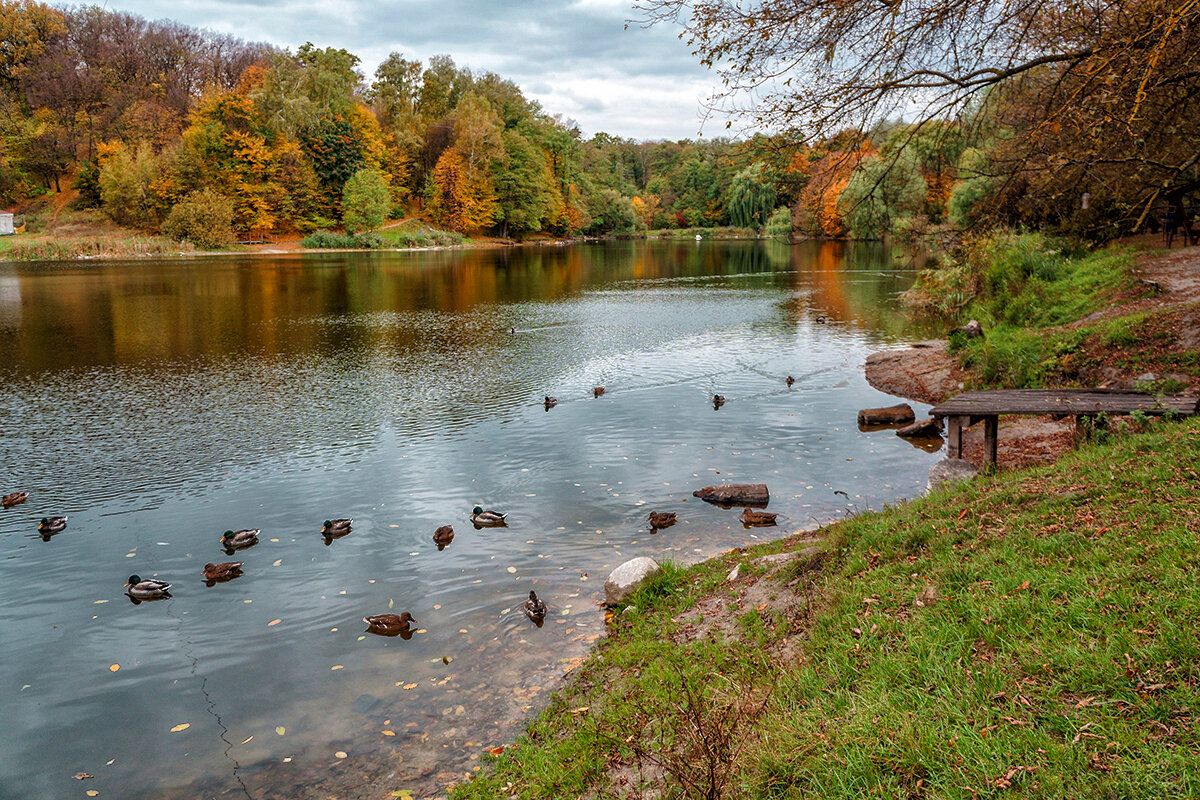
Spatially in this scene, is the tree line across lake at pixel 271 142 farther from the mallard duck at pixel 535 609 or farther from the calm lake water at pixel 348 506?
the mallard duck at pixel 535 609

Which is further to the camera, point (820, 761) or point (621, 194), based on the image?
point (621, 194)

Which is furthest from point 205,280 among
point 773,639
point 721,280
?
point 773,639

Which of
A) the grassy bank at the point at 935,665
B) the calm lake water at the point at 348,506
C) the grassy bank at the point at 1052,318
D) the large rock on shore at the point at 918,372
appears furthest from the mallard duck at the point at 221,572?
the large rock on shore at the point at 918,372

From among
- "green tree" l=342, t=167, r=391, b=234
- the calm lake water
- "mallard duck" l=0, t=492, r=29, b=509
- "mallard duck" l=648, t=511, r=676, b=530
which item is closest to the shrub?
"green tree" l=342, t=167, r=391, b=234

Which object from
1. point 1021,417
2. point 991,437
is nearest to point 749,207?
point 1021,417

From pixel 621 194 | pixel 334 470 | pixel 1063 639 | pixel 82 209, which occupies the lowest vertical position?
pixel 334 470

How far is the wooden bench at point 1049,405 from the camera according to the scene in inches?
343

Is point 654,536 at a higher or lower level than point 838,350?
lower

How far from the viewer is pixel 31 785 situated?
5953mm

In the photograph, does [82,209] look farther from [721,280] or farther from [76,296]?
[721,280]

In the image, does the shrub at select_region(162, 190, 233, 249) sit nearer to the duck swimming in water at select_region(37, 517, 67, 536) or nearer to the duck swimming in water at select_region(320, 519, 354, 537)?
the duck swimming in water at select_region(37, 517, 67, 536)

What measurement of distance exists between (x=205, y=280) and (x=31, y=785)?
45.3m

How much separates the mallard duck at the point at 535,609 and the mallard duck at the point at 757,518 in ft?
12.0

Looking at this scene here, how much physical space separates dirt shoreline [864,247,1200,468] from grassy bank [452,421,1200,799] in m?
3.84
